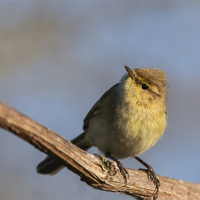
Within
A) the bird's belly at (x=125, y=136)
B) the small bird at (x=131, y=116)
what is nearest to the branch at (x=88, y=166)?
the small bird at (x=131, y=116)

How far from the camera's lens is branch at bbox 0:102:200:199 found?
2.47 m

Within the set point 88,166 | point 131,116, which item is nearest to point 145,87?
point 131,116

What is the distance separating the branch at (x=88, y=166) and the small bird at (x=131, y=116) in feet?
0.78

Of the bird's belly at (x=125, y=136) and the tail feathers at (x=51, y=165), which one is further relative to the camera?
the tail feathers at (x=51, y=165)

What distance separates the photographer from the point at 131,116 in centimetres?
421

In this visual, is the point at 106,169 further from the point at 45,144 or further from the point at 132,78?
the point at 132,78

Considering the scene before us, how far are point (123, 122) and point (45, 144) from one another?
68.3 inches

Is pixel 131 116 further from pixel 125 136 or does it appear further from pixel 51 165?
pixel 51 165

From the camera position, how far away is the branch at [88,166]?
247 cm

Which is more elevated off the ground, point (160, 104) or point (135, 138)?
point (160, 104)

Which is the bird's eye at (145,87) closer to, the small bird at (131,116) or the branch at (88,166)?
the small bird at (131,116)

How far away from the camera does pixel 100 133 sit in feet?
14.6

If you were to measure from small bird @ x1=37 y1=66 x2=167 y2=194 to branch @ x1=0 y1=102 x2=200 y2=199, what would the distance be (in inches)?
9.3

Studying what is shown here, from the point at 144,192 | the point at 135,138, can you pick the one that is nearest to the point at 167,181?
the point at 144,192
